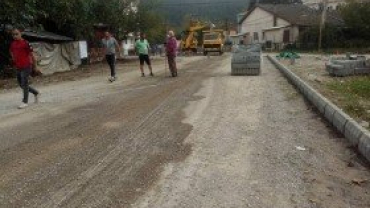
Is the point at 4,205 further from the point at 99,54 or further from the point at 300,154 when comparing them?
the point at 99,54

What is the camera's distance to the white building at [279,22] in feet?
192

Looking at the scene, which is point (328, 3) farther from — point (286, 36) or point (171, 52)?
point (171, 52)

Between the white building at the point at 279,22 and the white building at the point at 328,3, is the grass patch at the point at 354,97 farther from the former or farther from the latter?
the white building at the point at 328,3

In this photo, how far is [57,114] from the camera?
1013 centimetres

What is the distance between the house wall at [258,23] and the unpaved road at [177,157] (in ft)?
176

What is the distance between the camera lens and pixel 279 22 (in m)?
63.8

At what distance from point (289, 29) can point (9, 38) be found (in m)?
43.1

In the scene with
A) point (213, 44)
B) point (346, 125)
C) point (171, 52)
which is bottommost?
point (346, 125)

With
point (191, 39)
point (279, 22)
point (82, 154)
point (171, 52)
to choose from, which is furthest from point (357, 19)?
point (82, 154)

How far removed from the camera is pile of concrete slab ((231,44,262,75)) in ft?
60.5

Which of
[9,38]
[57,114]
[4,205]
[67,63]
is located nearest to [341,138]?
[4,205]

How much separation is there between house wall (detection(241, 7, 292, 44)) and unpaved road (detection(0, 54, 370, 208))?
53.6 meters

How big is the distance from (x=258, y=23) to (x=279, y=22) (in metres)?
7.85

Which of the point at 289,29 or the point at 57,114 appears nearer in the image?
the point at 57,114
